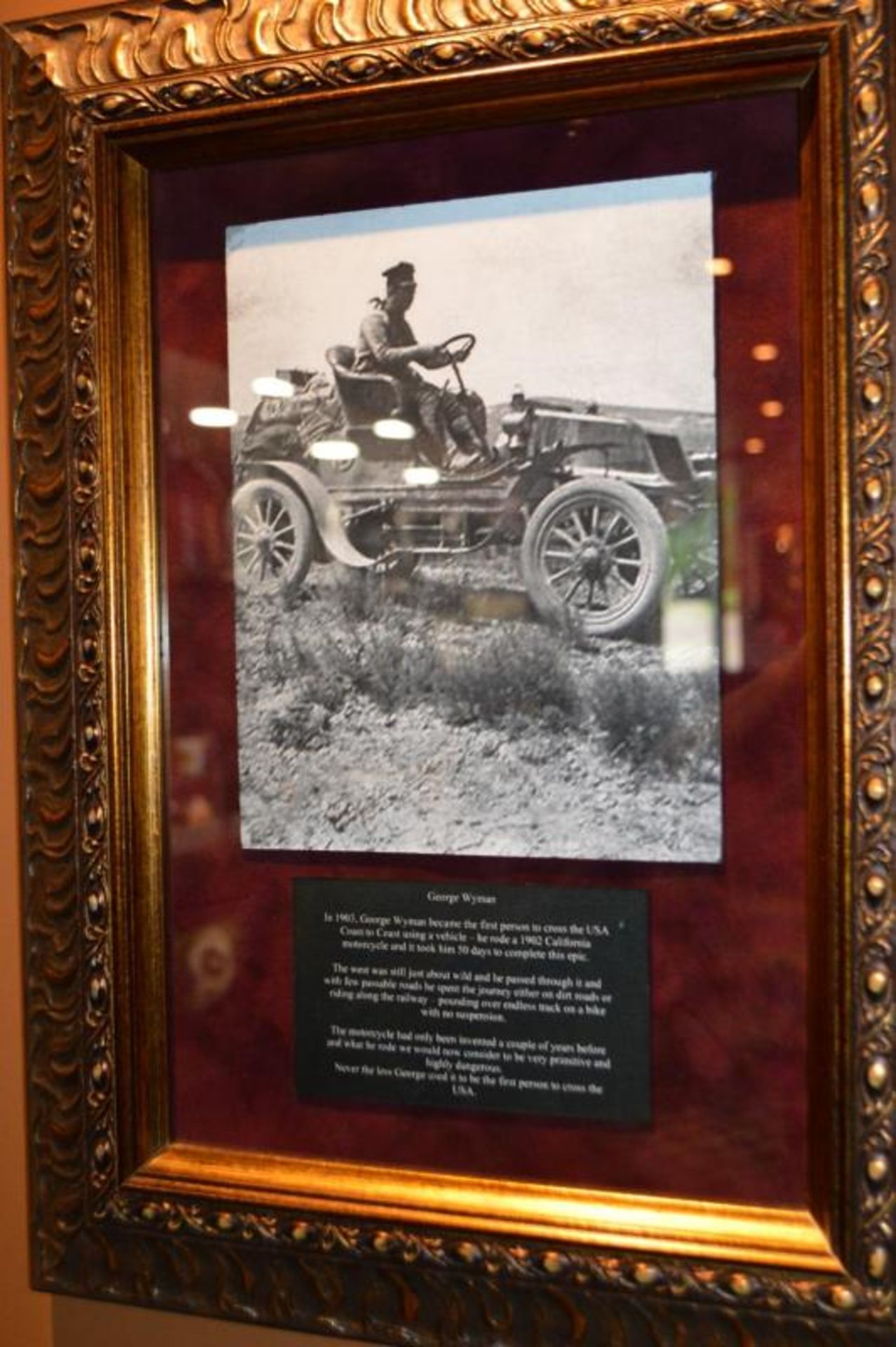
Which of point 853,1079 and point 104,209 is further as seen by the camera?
point 104,209

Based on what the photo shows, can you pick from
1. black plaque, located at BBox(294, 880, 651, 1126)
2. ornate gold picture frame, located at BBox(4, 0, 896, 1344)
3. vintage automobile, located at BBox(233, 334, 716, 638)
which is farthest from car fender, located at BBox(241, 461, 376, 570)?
black plaque, located at BBox(294, 880, 651, 1126)

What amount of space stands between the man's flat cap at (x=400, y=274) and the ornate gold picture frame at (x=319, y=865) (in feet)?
0.31

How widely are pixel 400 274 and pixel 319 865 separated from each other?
0.42 metres

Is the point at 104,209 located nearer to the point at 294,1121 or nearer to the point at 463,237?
the point at 463,237

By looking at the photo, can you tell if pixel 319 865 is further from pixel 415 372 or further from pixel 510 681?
pixel 415 372

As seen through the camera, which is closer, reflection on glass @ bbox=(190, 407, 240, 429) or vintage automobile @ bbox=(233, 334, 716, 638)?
vintage automobile @ bbox=(233, 334, 716, 638)

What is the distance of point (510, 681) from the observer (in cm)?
89

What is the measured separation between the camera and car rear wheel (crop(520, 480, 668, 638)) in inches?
34.1

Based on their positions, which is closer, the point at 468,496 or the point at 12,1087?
the point at 468,496

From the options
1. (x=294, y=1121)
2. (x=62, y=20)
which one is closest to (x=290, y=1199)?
(x=294, y=1121)

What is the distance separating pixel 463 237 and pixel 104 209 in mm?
274

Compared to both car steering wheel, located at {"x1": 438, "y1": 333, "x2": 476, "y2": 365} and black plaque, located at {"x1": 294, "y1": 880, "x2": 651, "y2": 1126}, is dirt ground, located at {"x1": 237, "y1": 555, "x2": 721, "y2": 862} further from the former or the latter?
car steering wheel, located at {"x1": 438, "y1": 333, "x2": 476, "y2": 365}

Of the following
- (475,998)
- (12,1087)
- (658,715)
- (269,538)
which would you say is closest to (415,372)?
(269,538)

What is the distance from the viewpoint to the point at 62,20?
991 mm
